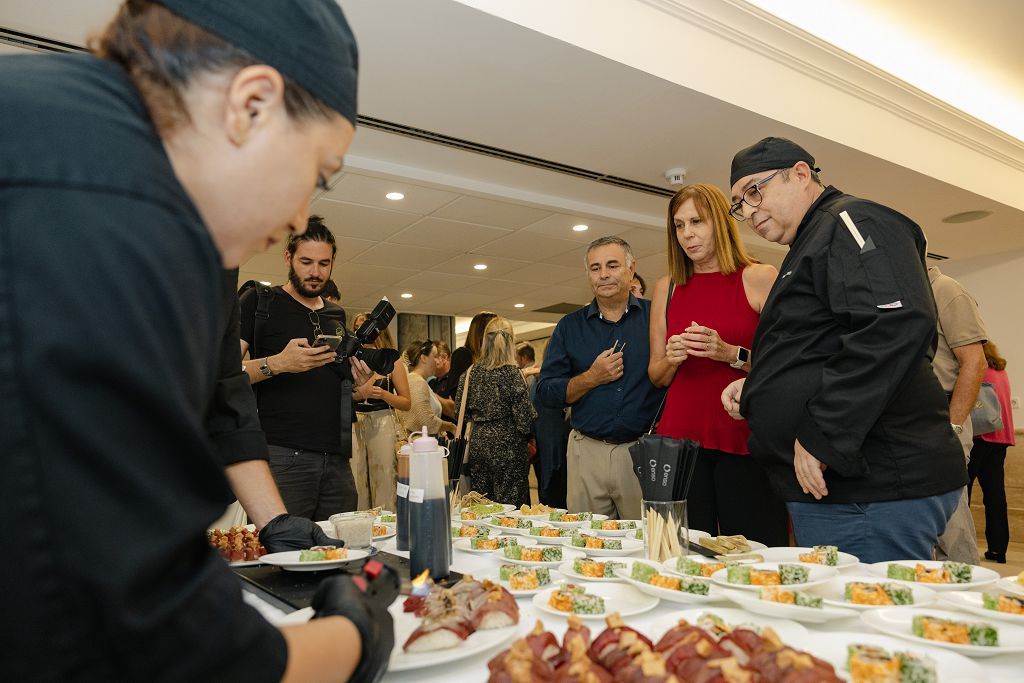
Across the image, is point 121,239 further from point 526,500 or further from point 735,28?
point 735,28

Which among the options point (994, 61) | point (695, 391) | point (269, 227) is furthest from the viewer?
point (994, 61)

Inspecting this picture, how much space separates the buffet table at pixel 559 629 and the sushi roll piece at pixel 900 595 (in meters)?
0.05

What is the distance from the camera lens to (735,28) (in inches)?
146

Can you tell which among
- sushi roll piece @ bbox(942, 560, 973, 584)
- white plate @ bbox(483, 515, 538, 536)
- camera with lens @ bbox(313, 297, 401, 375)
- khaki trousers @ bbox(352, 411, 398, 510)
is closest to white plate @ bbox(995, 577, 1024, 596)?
sushi roll piece @ bbox(942, 560, 973, 584)

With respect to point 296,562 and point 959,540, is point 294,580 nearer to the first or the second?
point 296,562

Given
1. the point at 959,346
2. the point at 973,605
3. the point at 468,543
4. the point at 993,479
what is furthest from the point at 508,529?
the point at 993,479

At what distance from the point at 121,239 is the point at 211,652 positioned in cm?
29

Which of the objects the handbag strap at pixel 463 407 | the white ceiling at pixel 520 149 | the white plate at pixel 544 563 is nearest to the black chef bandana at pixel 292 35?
the white plate at pixel 544 563

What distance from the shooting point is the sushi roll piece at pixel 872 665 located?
65 centimetres

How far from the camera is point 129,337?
0.45 meters

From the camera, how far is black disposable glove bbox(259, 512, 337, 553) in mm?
1396

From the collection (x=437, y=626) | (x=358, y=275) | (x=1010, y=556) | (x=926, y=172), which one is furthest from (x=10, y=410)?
(x=358, y=275)

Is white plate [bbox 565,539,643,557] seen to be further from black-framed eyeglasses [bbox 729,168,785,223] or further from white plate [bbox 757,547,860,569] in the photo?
black-framed eyeglasses [bbox 729,168,785,223]

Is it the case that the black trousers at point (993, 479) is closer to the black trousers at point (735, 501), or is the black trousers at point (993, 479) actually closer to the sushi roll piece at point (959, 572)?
the black trousers at point (735, 501)
